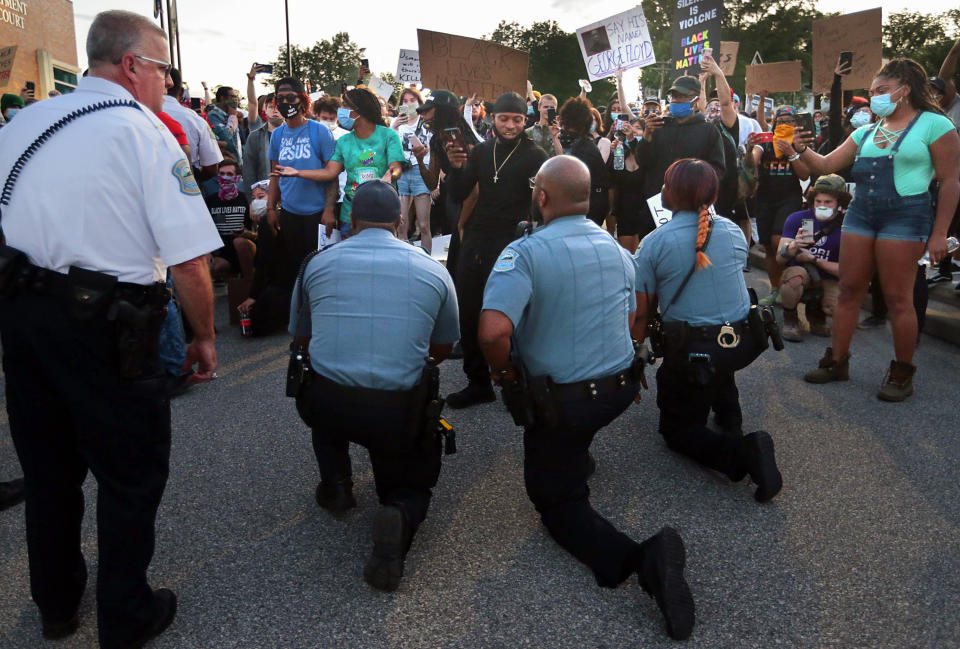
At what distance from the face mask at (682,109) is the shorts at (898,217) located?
1.90 meters

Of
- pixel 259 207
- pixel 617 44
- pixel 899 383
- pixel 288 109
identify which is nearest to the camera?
pixel 899 383

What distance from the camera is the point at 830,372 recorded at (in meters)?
5.25

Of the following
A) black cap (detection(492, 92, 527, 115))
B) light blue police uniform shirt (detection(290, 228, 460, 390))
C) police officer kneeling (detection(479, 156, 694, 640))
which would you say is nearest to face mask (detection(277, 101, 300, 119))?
black cap (detection(492, 92, 527, 115))

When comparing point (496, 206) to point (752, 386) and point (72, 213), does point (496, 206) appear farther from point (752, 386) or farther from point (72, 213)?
point (72, 213)

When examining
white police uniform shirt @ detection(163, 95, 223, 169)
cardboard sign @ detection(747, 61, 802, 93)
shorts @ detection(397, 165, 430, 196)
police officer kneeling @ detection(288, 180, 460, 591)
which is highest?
cardboard sign @ detection(747, 61, 802, 93)

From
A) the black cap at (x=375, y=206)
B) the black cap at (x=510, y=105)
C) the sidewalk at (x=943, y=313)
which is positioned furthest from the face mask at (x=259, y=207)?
the sidewalk at (x=943, y=313)

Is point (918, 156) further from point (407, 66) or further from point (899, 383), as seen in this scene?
point (407, 66)

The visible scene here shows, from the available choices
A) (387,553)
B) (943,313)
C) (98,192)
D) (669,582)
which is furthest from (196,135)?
(943,313)

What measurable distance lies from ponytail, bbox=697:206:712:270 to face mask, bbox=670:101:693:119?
2.90 m

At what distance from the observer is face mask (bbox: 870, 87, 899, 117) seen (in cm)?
467

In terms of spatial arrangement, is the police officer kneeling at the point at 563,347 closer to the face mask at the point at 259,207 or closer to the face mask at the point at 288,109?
the face mask at the point at 288,109

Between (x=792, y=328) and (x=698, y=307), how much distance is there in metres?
3.30

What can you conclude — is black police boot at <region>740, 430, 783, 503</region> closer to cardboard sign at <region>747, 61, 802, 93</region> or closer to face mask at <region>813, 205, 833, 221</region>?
face mask at <region>813, 205, 833, 221</region>

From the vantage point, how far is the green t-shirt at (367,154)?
642 cm
